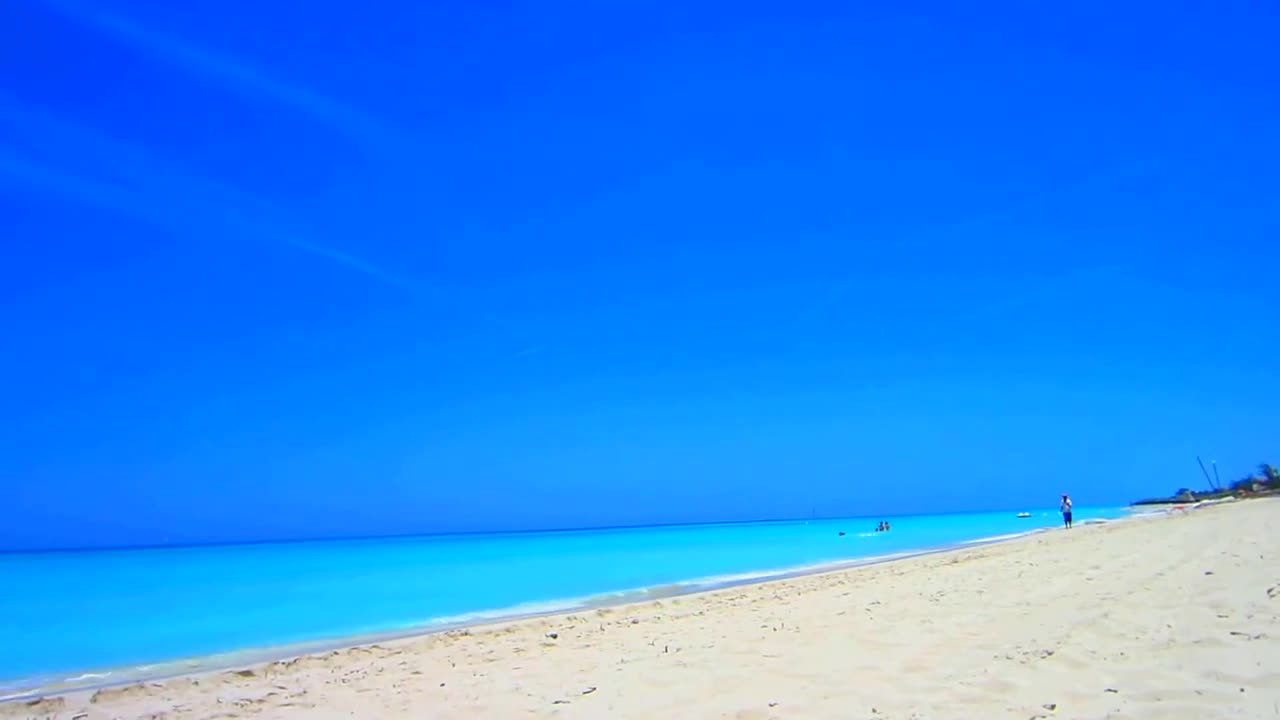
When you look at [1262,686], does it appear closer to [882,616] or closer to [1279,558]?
[882,616]

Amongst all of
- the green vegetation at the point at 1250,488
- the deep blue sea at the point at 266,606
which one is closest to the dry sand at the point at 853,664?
the deep blue sea at the point at 266,606

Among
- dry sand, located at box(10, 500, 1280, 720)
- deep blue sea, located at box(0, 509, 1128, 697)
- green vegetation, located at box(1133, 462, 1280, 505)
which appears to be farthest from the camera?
green vegetation, located at box(1133, 462, 1280, 505)

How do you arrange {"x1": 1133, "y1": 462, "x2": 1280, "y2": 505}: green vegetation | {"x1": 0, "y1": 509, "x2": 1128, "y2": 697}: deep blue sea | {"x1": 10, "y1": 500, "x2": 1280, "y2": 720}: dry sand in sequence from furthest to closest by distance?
{"x1": 1133, "y1": 462, "x2": 1280, "y2": 505}: green vegetation
{"x1": 0, "y1": 509, "x2": 1128, "y2": 697}: deep blue sea
{"x1": 10, "y1": 500, "x2": 1280, "y2": 720}: dry sand

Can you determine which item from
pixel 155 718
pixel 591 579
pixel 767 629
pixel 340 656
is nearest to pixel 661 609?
pixel 767 629

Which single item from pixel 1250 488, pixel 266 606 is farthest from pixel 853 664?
pixel 1250 488

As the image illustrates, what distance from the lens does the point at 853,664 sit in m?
5.61

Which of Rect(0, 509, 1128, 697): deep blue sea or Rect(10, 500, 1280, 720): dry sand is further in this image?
Rect(0, 509, 1128, 697): deep blue sea

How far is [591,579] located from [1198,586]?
14265mm

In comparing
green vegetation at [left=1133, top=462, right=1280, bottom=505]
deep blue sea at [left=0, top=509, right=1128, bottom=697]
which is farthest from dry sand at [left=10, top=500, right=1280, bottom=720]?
green vegetation at [left=1133, top=462, right=1280, bottom=505]

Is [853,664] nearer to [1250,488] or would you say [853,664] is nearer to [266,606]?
[266,606]

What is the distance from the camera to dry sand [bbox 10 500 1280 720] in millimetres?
4441

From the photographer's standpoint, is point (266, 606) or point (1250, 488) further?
point (1250, 488)

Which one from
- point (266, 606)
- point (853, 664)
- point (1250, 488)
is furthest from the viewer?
point (1250, 488)

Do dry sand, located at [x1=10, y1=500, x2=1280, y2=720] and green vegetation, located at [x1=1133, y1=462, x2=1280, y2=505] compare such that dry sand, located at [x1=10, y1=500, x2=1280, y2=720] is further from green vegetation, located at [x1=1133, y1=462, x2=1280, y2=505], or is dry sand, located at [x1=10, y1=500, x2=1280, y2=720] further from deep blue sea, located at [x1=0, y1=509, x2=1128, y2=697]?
green vegetation, located at [x1=1133, y1=462, x2=1280, y2=505]
